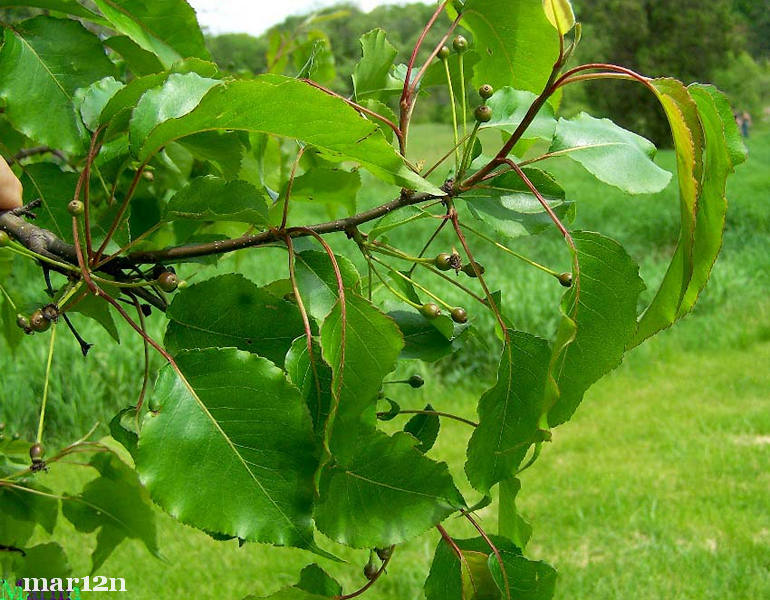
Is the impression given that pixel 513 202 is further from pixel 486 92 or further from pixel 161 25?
pixel 161 25

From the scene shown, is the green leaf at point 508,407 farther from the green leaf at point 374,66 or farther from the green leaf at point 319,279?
the green leaf at point 374,66

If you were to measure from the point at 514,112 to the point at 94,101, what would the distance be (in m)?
0.32

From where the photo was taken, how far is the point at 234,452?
0.47 m

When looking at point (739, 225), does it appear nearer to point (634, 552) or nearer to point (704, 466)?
point (704, 466)

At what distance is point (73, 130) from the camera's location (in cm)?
68

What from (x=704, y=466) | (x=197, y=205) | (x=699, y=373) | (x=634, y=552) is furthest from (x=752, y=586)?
(x=197, y=205)

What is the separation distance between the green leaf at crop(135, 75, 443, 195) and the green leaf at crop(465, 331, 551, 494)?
13 centimetres

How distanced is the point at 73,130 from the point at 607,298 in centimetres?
45

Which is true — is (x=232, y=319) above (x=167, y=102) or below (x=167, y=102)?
below

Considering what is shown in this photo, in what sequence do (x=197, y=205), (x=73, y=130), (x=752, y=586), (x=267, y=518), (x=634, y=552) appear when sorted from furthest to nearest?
(x=634, y=552)
(x=752, y=586)
(x=73, y=130)
(x=197, y=205)
(x=267, y=518)

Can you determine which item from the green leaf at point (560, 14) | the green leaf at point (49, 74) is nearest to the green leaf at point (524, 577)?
the green leaf at point (560, 14)

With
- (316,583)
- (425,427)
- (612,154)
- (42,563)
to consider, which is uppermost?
(612,154)

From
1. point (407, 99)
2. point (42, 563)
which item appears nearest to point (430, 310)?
point (407, 99)

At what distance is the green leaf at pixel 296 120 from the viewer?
0.42m
